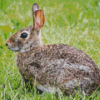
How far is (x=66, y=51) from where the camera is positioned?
3.72 m

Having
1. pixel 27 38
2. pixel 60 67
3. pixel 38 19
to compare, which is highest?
pixel 38 19

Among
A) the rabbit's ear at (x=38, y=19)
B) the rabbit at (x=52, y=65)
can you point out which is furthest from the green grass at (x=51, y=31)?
the rabbit's ear at (x=38, y=19)


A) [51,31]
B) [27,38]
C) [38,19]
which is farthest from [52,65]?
[51,31]

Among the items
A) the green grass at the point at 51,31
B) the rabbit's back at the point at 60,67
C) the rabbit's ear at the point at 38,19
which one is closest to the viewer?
the rabbit's back at the point at 60,67

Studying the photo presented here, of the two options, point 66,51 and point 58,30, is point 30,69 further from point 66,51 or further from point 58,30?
point 58,30

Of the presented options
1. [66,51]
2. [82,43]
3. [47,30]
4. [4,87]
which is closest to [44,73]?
[66,51]

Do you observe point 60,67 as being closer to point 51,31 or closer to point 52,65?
point 52,65

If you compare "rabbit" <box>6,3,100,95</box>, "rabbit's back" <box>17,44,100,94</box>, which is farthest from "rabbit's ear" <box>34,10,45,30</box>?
"rabbit's back" <box>17,44,100,94</box>

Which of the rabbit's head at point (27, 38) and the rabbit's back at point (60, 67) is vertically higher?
the rabbit's head at point (27, 38)

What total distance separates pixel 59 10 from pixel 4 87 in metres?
5.54

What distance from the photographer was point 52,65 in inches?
144

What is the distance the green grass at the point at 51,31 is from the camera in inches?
149

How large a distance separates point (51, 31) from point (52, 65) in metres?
3.11

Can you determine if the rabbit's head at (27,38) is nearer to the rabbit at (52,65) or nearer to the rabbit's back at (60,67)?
the rabbit at (52,65)
